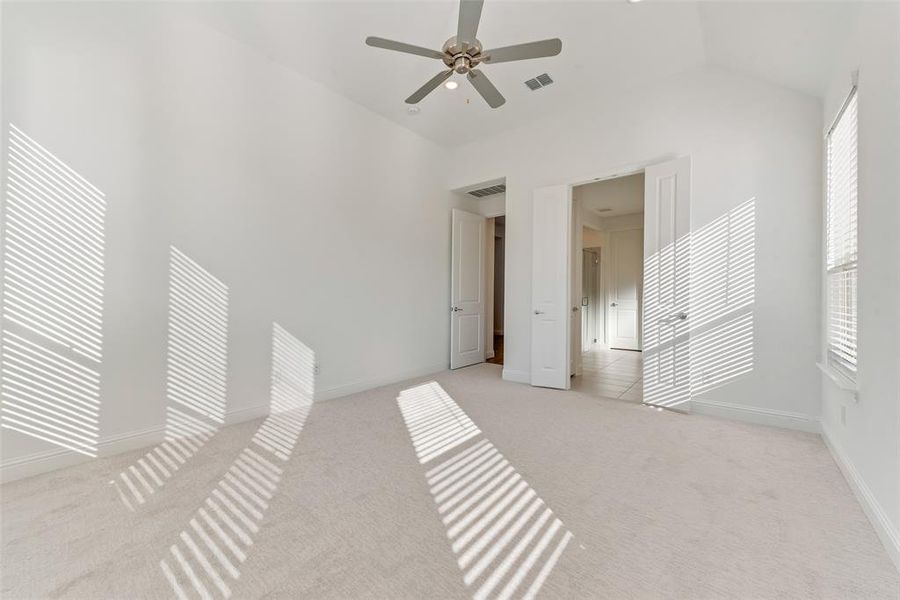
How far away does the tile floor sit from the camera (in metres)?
4.32

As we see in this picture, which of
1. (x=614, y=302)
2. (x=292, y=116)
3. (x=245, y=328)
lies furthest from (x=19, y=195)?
(x=614, y=302)

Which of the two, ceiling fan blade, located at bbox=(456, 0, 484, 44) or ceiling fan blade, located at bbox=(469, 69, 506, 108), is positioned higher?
ceiling fan blade, located at bbox=(456, 0, 484, 44)

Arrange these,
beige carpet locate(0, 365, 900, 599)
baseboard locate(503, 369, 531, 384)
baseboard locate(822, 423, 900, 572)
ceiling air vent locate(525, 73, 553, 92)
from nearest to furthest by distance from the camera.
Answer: beige carpet locate(0, 365, 900, 599) < baseboard locate(822, 423, 900, 572) < ceiling air vent locate(525, 73, 553, 92) < baseboard locate(503, 369, 531, 384)

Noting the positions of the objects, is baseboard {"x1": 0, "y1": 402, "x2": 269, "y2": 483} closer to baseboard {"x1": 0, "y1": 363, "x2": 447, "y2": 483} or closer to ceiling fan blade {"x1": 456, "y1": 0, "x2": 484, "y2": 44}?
baseboard {"x1": 0, "y1": 363, "x2": 447, "y2": 483}

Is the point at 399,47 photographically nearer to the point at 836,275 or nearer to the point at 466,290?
the point at 836,275

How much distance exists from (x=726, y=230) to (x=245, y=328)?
4.42m

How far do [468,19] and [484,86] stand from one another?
2.13 feet

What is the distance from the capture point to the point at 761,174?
3258 millimetres

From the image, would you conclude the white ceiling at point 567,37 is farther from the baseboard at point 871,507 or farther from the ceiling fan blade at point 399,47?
the baseboard at point 871,507

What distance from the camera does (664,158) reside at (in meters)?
3.74

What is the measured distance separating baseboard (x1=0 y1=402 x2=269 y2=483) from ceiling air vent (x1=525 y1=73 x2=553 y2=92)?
4.29 meters

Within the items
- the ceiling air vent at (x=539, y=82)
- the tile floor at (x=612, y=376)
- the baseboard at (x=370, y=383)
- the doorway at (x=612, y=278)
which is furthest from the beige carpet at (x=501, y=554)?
the doorway at (x=612, y=278)

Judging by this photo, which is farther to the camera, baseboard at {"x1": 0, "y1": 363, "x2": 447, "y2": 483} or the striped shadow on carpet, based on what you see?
baseboard at {"x1": 0, "y1": 363, "x2": 447, "y2": 483}

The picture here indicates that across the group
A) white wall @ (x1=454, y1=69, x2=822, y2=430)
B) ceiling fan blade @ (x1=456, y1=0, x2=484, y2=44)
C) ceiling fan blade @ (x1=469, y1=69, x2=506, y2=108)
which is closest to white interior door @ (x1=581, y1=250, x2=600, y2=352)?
white wall @ (x1=454, y1=69, x2=822, y2=430)
